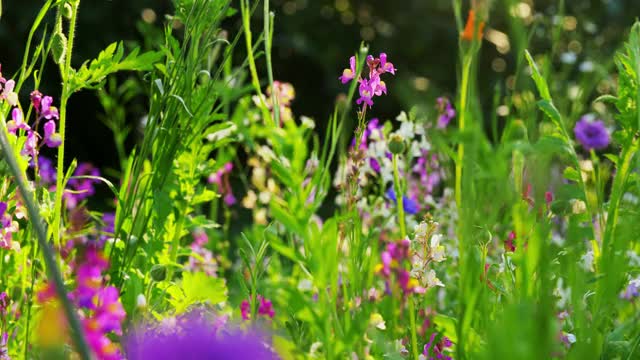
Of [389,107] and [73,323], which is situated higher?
[73,323]

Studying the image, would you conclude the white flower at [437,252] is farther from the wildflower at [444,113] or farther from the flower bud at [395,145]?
the wildflower at [444,113]

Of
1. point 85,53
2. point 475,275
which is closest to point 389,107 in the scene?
point 85,53

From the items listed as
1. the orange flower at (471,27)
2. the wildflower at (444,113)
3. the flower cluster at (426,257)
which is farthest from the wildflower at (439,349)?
the wildflower at (444,113)

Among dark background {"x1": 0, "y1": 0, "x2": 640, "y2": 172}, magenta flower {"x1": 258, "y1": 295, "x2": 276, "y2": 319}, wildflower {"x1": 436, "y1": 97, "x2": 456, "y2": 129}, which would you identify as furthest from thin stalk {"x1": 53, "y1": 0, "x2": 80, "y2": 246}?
dark background {"x1": 0, "y1": 0, "x2": 640, "y2": 172}

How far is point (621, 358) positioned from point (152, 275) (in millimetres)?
530

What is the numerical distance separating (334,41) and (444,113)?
427 centimetres

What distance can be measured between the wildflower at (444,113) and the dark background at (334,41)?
3631 mm

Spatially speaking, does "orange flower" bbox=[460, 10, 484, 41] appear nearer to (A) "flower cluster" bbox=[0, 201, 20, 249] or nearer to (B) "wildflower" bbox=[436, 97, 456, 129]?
(A) "flower cluster" bbox=[0, 201, 20, 249]

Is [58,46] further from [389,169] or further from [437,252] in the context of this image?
[389,169]

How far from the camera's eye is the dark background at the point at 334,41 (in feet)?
18.3

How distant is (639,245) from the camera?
1.17 metres

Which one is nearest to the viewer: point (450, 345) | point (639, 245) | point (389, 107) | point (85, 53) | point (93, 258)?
point (93, 258)

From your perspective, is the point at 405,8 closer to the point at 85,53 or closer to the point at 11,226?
the point at 85,53

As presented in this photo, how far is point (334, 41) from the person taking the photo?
616 centimetres
